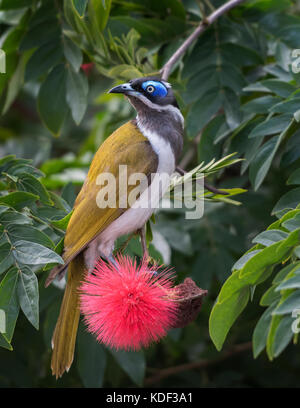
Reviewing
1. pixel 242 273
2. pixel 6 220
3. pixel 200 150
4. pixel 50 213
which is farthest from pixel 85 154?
pixel 242 273

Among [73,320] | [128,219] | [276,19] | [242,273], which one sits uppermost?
[276,19]

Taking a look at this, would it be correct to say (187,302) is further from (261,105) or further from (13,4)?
(13,4)

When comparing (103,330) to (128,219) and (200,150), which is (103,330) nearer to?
(128,219)

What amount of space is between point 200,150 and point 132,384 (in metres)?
1.70

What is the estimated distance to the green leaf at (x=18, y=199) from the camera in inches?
93.7

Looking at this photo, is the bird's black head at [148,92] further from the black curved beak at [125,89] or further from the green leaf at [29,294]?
the green leaf at [29,294]

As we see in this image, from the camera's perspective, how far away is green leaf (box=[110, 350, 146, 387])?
3.05 meters

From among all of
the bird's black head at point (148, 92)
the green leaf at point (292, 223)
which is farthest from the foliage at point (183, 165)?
the bird's black head at point (148, 92)

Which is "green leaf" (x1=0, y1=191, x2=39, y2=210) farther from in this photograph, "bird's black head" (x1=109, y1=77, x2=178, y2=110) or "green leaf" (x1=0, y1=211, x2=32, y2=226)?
"bird's black head" (x1=109, y1=77, x2=178, y2=110)

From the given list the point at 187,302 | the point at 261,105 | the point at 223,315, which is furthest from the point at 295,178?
the point at 223,315

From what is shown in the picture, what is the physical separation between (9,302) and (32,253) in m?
0.19

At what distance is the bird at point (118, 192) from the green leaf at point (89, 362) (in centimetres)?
47

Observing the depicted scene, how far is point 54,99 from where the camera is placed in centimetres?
329

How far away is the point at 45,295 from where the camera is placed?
10.1 feet
